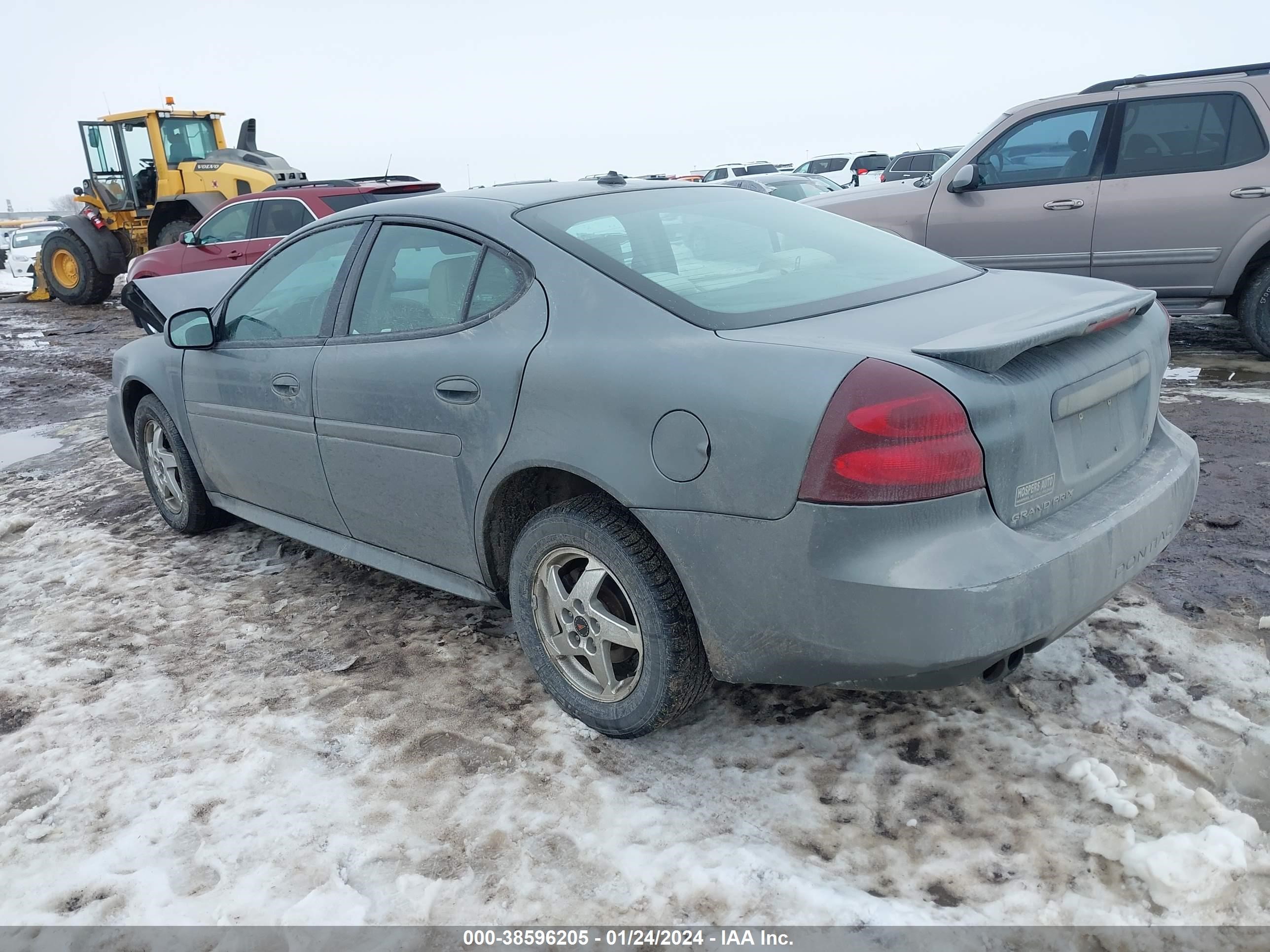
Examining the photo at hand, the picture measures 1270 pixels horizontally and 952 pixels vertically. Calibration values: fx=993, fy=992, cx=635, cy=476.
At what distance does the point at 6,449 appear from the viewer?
23.1 ft

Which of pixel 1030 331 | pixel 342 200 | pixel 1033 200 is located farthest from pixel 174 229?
pixel 1030 331

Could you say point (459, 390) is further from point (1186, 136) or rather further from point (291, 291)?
point (1186, 136)

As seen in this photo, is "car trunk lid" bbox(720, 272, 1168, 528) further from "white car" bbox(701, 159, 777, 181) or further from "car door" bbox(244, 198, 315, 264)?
"white car" bbox(701, 159, 777, 181)

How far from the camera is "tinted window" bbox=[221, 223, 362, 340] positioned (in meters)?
3.60

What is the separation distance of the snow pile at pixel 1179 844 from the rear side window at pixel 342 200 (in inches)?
400

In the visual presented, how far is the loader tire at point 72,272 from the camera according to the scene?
643 inches

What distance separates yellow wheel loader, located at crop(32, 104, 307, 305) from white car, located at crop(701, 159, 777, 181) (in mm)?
16212

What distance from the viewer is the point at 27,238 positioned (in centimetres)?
2464

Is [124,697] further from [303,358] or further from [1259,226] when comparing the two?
[1259,226]

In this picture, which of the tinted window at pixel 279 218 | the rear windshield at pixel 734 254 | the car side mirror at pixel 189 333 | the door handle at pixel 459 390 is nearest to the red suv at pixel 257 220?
the tinted window at pixel 279 218

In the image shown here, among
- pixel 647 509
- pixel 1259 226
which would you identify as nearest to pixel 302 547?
pixel 647 509

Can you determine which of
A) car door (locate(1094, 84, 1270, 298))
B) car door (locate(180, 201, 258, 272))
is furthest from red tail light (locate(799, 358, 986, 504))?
car door (locate(180, 201, 258, 272))

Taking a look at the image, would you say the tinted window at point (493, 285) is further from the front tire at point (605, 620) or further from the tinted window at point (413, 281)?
the front tire at point (605, 620)

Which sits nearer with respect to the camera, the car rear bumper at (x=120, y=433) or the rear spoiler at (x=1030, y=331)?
the rear spoiler at (x=1030, y=331)
